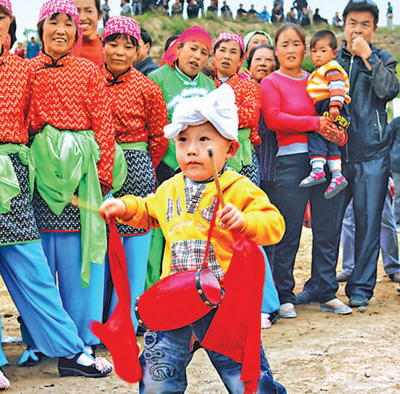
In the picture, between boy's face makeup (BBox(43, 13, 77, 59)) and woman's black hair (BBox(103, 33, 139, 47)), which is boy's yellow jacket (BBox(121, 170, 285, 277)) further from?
woman's black hair (BBox(103, 33, 139, 47))

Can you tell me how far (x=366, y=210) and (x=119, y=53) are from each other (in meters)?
2.48

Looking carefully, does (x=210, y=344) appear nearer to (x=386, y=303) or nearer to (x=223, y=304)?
(x=223, y=304)

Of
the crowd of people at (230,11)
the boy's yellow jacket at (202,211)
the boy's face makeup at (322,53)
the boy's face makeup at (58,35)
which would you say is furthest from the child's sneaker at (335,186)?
the crowd of people at (230,11)

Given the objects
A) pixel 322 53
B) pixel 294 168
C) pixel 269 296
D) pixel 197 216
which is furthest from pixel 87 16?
pixel 197 216

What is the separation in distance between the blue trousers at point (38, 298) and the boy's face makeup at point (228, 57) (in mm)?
2134

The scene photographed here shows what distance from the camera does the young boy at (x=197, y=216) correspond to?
234cm

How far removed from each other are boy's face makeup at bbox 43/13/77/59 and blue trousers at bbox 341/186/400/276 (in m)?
3.77

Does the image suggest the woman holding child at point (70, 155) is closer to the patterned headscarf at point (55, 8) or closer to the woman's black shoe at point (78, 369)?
the patterned headscarf at point (55, 8)

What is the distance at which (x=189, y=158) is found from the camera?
2.39 meters

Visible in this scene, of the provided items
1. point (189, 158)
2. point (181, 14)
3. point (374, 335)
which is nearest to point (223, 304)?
point (189, 158)

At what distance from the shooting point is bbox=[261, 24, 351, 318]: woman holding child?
4.82 meters

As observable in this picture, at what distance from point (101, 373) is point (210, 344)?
1622mm

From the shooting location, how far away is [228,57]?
4.86m

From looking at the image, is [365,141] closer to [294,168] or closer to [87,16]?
[294,168]
